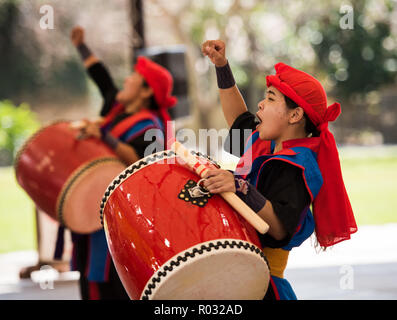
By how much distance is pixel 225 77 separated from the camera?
1725 mm

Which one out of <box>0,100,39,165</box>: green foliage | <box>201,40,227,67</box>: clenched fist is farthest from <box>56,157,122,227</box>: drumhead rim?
<box>0,100,39,165</box>: green foliage

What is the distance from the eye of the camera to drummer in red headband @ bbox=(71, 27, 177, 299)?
262 cm

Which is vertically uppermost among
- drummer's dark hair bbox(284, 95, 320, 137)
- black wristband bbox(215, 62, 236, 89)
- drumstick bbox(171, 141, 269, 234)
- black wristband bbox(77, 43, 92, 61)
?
black wristband bbox(77, 43, 92, 61)

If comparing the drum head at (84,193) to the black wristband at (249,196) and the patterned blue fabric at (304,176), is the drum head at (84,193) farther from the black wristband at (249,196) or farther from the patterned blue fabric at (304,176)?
the black wristband at (249,196)

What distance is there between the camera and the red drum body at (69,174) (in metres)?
2.46

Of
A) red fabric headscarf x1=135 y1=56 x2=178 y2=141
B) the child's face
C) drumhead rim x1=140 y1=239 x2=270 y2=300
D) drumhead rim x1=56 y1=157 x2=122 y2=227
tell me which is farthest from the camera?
red fabric headscarf x1=135 y1=56 x2=178 y2=141

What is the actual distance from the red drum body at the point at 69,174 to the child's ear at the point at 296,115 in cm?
114

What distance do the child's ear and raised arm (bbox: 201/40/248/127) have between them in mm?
236

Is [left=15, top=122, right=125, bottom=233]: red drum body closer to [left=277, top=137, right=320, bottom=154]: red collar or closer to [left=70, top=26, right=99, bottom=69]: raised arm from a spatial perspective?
[left=70, top=26, right=99, bottom=69]: raised arm

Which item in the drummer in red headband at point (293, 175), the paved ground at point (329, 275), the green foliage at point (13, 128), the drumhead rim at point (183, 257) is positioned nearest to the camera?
the drumhead rim at point (183, 257)

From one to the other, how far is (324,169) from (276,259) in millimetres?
277

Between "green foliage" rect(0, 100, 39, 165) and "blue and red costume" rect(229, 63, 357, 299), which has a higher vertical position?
"blue and red costume" rect(229, 63, 357, 299)

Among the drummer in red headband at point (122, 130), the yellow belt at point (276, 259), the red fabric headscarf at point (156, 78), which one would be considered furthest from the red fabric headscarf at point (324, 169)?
the red fabric headscarf at point (156, 78)

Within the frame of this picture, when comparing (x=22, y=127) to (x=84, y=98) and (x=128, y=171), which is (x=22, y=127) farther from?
(x=128, y=171)
